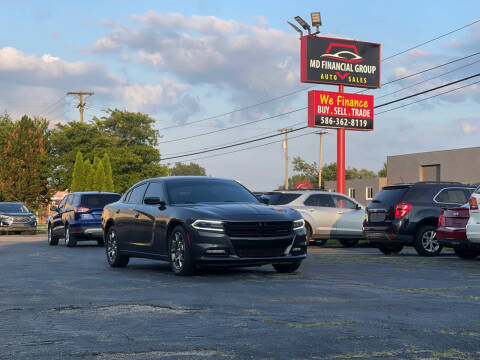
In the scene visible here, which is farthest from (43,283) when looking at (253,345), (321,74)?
(321,74)

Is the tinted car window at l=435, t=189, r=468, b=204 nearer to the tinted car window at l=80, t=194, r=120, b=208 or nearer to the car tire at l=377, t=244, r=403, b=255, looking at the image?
the car tire at l=377, t=244, r=403, b=255

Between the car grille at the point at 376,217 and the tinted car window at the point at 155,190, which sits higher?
the tinted car window at the point at 155,190

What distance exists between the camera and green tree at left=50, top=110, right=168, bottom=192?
8744cm

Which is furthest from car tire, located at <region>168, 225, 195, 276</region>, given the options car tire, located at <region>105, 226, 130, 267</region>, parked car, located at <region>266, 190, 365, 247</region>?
parked car, located at <region>266, 190, 365, 247</region>

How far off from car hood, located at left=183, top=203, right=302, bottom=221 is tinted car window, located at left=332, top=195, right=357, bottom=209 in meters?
10.8

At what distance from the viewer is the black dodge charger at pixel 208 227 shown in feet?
38.3

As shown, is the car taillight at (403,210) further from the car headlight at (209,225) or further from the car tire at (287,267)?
the car headlight at (209,225)

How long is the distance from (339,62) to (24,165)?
147 ft

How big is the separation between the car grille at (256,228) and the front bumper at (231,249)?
89mm

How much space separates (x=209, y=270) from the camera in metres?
13.2

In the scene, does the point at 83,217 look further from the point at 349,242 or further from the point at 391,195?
the point at 391,195

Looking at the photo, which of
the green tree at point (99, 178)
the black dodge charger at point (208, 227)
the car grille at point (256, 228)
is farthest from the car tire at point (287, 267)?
the green tree at point (99, 178)

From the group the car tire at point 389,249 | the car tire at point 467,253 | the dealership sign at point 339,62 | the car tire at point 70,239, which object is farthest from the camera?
the dealership sign at point 339,62

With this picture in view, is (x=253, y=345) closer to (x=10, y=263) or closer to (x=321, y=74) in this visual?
(x=10, y=263)
